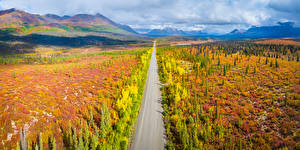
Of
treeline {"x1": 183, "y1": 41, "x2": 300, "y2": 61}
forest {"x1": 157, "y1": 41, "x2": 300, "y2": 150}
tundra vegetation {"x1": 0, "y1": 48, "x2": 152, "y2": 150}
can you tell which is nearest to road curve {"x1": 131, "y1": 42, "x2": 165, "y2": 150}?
forest {"x1": 157, "y1": 41, "x2": 300, "y2": 150}

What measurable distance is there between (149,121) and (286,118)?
20.8m

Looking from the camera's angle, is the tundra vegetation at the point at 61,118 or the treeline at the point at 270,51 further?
the treeline at the point at 270,51

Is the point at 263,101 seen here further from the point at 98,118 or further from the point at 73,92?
the point at 73,92

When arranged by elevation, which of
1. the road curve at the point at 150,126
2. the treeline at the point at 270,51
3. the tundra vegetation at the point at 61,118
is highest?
the treeline at the point at 270,51

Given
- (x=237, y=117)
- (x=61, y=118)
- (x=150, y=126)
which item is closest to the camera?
(x=61, y=118)

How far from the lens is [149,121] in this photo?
2178 centimetres

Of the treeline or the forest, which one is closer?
the forest

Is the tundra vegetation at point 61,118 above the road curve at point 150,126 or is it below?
above

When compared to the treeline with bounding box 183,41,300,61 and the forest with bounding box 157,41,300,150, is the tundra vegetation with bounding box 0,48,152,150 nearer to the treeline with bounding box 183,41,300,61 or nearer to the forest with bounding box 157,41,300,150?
the forest with bounding box 157,41,300,150

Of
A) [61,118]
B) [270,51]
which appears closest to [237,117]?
[61,118]

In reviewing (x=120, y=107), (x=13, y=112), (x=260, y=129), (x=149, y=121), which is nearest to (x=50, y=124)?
(x=13, y=112)

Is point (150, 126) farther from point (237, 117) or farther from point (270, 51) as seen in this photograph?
point (270, 51)

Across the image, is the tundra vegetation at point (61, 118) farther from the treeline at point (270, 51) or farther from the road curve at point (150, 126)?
the treeline at point (270, 51)

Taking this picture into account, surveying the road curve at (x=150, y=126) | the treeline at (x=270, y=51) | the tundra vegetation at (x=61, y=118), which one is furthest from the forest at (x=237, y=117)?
the treeline at (x=270, y=51)
